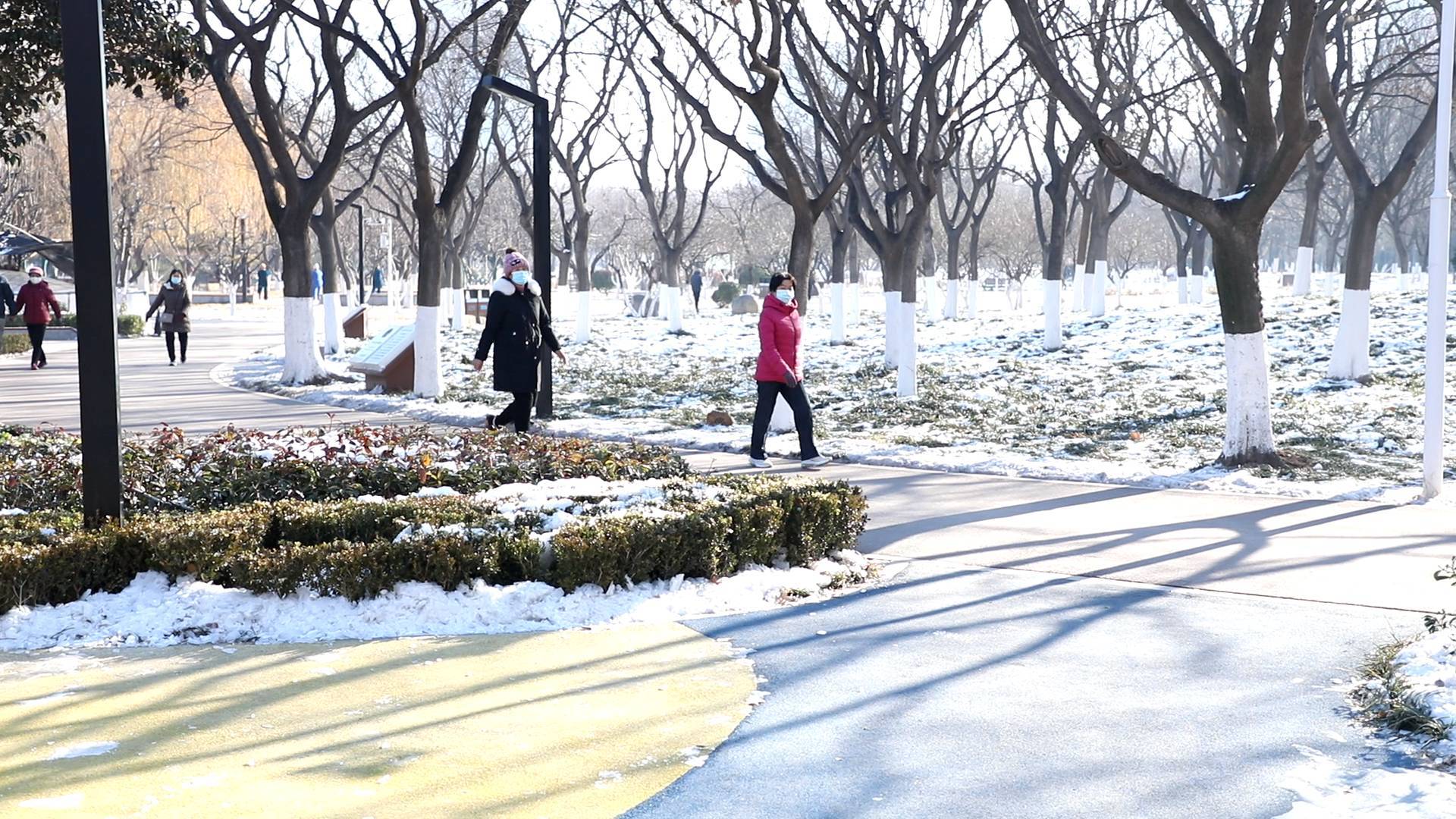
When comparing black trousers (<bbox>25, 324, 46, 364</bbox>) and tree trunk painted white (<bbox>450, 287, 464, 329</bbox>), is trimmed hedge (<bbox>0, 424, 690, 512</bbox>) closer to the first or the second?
black trousers (<bbox>25, 324, 46, 364</bbox>)

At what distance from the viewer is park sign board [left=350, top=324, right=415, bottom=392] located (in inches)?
728

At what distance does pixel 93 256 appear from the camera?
6781 mm

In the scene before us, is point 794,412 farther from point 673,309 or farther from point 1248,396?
point 673,309

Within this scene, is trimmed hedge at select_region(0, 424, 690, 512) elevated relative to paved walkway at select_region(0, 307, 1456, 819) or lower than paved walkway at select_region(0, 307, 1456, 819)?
elevated

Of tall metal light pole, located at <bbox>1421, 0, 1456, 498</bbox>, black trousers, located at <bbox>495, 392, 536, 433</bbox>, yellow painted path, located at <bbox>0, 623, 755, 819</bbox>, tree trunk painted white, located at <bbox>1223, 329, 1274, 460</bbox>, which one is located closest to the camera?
yellow painted path, located at <bbox>0, 623, 755, 819</bbox>

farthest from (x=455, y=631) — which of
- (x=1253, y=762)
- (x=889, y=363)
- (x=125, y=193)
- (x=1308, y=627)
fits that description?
(x=125, y=193)

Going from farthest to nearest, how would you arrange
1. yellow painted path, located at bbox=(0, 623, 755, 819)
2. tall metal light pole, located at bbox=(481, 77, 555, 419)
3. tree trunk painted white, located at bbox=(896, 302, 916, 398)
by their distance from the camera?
tree trunk painted white, located at bbox=(896, 302, 916, 398) → tall metal light pole, located at bbox=(481, 77, 555, 419) → yellow painted path, located at bbox=(0, 623, 755, 819)

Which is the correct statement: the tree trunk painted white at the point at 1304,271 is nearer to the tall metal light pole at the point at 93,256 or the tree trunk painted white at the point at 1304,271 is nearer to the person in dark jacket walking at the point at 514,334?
the person in dark jacket walking at the point at 514,334

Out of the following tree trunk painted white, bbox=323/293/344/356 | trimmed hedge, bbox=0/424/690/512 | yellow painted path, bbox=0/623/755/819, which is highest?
tree trunk painted white, bbox=323/293/344/356

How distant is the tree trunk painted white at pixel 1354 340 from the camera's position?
17.6 m

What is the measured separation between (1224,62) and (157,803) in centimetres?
1005

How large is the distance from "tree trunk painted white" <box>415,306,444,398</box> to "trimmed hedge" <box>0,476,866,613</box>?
415 inches

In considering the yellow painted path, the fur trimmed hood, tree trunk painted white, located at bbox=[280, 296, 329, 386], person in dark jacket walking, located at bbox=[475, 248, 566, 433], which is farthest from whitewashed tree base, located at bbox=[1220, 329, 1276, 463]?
tree trunk painted white, located at bbox=[280, 296, 329, 386]

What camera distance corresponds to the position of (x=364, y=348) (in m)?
19.8
